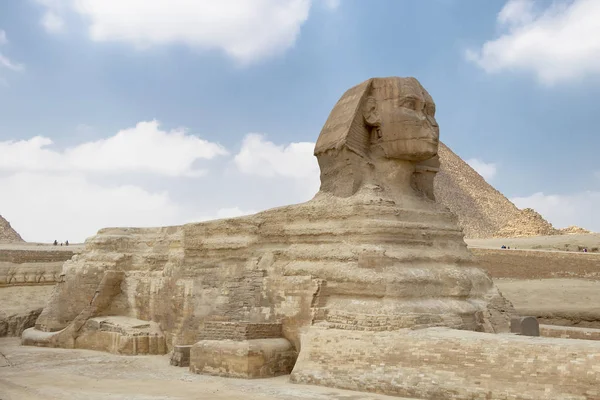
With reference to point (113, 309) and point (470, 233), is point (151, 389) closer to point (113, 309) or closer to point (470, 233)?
point (113, 309)

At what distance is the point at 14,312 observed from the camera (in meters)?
16.7

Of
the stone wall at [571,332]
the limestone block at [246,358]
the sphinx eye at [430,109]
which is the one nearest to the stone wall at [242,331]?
the limestone block at [246,358]

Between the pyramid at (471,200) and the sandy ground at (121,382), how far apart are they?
42956 mm

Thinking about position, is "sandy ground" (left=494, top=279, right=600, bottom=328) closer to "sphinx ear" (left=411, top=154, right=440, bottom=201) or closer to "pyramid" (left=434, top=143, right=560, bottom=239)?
"sphinx ear" (left=411, top=154, right=440, bottom=201)

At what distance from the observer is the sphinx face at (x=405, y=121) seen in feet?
35.0

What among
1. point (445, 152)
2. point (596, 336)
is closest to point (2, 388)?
point (596, 336)

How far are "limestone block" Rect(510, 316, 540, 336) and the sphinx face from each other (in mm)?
2964

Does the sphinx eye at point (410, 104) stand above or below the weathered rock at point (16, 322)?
above

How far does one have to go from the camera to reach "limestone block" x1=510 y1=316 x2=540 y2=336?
9.86 m

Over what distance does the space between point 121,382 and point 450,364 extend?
17.0ft

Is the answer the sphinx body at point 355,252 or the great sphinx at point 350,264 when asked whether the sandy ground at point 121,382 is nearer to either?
the great sphinx at point 350,264

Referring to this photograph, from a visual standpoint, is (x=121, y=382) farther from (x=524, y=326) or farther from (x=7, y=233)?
(x=7, y=233)

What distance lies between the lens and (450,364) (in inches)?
312

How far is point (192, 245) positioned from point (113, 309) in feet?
9.98
